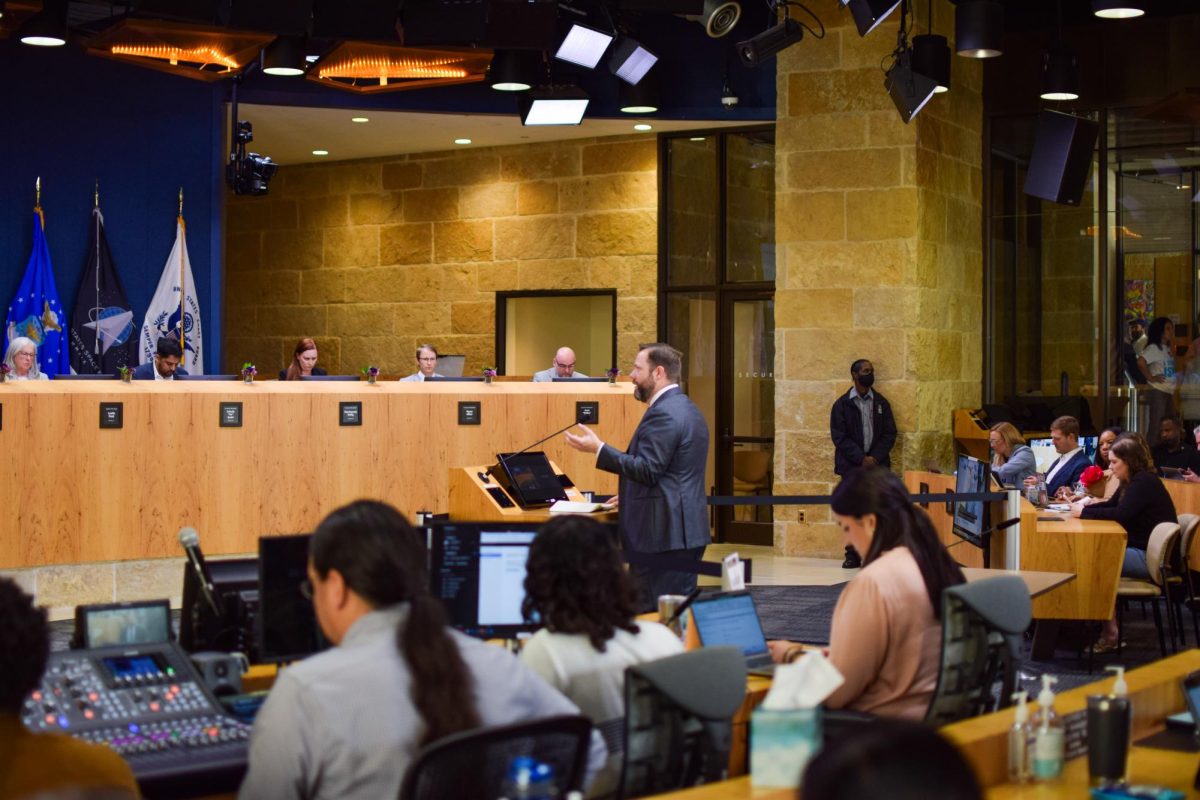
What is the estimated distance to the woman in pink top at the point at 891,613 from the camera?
3850 millimetres

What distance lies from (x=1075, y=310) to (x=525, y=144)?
200 inches

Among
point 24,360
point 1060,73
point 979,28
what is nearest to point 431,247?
point 24,360

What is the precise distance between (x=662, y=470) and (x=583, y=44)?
4739 millimetres

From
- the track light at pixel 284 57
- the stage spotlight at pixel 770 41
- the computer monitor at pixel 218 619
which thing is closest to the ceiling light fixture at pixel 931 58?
the stage spotlight at pixel 770 41

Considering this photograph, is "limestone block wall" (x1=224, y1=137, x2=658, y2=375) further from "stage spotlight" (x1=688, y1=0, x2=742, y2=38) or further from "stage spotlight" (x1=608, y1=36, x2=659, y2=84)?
"stage spotlight" (x1=688, y1=0, x2=742, y2=38)

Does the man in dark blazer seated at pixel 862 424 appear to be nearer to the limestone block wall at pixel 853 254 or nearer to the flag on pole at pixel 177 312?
the limestone block wall at pixel 853 254

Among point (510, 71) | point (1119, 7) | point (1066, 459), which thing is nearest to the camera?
point (1119, 7)

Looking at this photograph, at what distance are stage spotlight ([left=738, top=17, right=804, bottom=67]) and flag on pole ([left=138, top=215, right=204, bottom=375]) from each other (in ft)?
15.2

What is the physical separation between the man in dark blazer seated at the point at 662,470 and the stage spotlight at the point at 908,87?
4.22m

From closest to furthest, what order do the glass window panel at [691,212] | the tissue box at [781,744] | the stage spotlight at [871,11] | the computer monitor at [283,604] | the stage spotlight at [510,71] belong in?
the tissue box at [781,744]
the computer monitor at [283,604]
the stage spotlight at [871,11]
the stage spotlight at [510,71]
the glass window panel at [691,212]

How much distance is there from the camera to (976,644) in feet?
12.6

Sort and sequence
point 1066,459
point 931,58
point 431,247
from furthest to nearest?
point 431,247 < point 931,58 < point 1066,459

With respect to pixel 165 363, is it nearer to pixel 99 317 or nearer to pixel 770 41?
pixel 99 317

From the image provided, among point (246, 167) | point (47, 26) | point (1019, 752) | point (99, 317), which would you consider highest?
point (47, 26)
